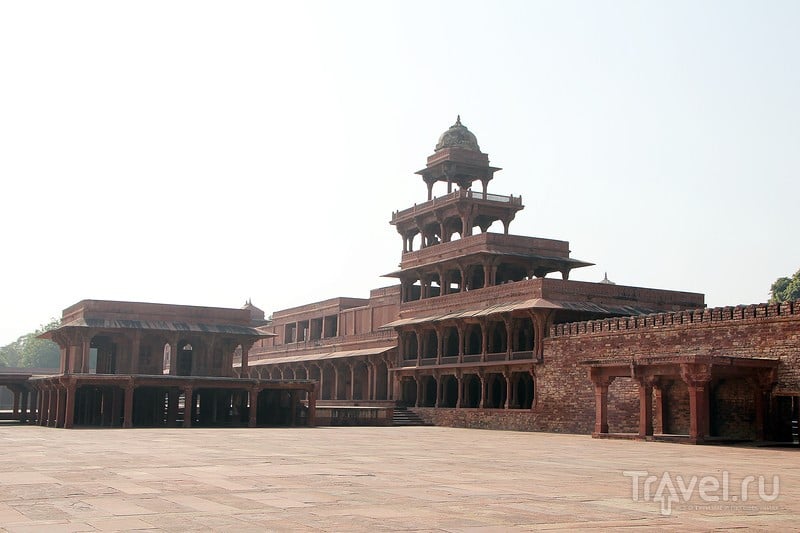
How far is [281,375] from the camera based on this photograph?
77.4m

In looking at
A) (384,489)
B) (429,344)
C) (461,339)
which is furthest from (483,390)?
(384,489)

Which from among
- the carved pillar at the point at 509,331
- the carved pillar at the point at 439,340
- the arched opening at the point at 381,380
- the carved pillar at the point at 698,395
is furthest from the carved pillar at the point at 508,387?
the carved pillar at the point at 698,395

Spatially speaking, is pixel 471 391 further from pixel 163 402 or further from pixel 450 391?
pixel 163 402

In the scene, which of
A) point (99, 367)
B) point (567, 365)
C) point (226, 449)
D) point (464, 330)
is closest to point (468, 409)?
point (464, 330)

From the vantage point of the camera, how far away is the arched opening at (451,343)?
5700cm

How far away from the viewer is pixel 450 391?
57.9 m

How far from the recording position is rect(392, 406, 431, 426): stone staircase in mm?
53266

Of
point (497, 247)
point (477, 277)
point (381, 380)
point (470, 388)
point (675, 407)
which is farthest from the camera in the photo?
point (381, 380)

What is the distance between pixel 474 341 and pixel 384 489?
4102cm

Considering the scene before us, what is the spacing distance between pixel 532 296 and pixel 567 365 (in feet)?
14.4

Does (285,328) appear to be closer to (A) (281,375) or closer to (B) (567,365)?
(A) (281,375)

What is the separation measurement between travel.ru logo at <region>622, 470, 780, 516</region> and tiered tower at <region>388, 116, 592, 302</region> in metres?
35.8

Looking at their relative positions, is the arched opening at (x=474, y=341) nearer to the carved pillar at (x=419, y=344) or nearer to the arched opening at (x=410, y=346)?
the carved pillar at (x=419, y=344)

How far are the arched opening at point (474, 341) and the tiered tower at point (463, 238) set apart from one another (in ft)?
8.40
